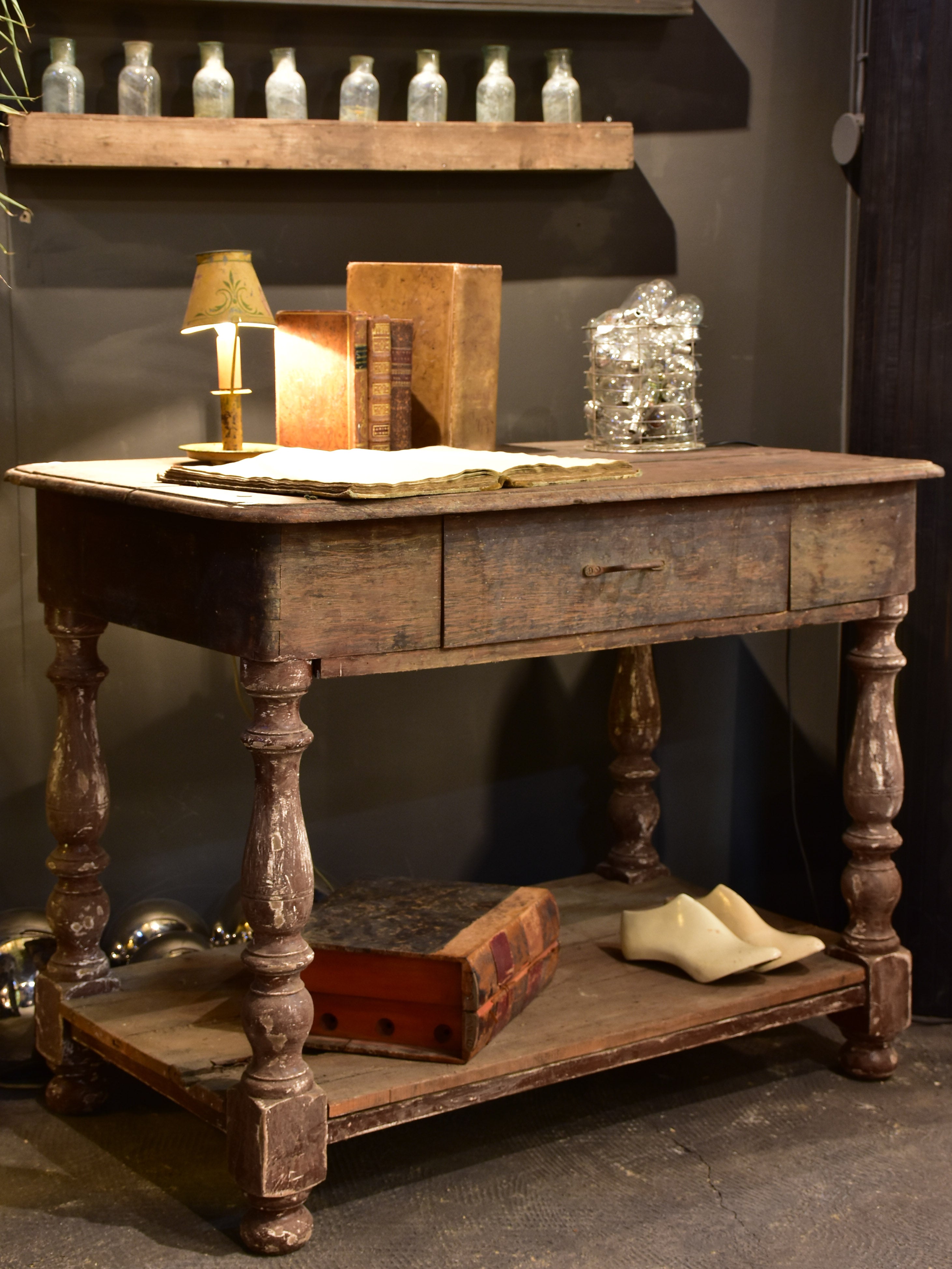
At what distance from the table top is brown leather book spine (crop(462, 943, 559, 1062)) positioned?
751mm

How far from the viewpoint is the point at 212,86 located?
109 inches

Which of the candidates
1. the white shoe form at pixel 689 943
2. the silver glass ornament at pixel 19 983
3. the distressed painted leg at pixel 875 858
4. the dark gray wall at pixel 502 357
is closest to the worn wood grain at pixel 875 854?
the distressed painted leg at pixel 875 858

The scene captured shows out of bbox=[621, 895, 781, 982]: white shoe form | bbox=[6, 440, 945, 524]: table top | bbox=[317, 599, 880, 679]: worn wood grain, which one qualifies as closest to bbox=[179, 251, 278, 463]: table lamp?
bbox=[6, 440, 945, 524]: table top

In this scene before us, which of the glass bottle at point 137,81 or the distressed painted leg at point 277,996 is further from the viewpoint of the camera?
the glass bottle at point 137,81

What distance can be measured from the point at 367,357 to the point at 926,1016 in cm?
172

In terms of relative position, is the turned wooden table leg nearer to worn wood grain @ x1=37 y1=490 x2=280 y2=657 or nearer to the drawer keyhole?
the drawer keyhole

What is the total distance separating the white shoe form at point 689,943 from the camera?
268 centimetres

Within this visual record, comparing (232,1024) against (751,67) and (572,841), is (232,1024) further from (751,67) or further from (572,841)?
(751,67)

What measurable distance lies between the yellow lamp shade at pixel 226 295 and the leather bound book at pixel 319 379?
0.10 meters

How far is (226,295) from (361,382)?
24cm

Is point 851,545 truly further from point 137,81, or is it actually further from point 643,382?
point 137,81

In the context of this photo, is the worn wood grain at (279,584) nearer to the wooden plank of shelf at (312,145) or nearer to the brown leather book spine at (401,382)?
the brown leather book spine at (401,382)

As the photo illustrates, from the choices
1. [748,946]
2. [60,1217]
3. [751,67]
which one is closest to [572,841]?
[748,946]

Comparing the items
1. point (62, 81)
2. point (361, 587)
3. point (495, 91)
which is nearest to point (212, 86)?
point (62, 81)
